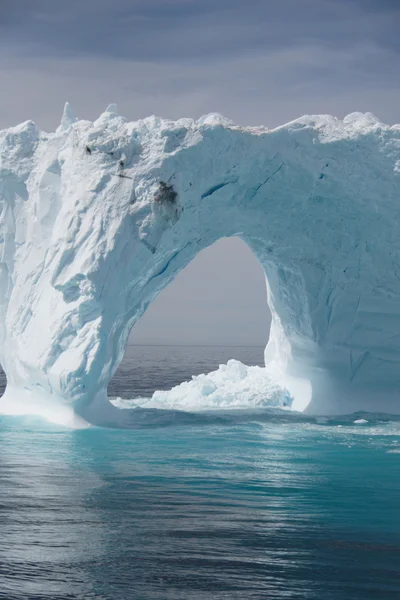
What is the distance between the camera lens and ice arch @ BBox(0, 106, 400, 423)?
1647cm

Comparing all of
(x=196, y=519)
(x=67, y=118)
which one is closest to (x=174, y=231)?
(x=67, y=118)

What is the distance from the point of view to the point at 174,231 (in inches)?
682

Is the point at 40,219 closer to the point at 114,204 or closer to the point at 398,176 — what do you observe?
the point at 114,204

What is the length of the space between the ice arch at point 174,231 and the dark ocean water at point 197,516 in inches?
85.6

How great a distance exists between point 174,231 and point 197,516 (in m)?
9.06

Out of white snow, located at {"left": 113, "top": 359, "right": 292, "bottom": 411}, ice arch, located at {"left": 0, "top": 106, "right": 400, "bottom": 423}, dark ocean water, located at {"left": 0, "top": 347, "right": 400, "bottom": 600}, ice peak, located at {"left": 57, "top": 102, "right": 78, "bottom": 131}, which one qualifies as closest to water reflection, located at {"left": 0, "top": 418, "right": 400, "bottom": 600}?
dark ocean water, located at {"left": 0, "top": 347, "right": 400, "bottom": 600}

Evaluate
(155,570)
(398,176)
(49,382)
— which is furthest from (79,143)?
(155,570)

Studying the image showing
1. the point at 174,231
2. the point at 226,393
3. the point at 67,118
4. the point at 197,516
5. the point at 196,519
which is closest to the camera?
the point at 196,519

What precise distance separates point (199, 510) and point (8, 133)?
37.8ft

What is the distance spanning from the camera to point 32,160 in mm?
18266

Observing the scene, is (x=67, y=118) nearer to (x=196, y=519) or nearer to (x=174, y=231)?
(x=174, y=231)

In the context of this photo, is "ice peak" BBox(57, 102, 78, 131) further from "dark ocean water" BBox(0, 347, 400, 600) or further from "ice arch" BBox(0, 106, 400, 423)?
"dark ocean water" BBox(0, 347, 400, 600)

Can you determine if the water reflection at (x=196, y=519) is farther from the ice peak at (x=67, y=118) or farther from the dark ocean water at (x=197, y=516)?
the ice peak at (x=67, y=118)

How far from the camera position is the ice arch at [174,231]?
16.5 metres
